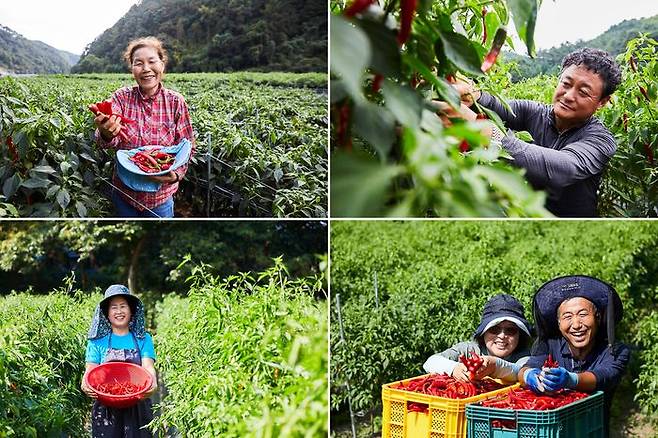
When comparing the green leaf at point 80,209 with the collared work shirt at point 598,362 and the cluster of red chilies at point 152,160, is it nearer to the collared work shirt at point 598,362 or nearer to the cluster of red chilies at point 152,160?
the cluster of red chilies at point 152,160

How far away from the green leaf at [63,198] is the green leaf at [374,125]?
1.61 metres

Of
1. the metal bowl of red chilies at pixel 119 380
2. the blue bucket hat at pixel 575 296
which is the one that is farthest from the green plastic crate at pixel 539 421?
the metal bowl of red chilies at pixel 119 380

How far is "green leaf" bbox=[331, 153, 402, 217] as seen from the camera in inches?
32.0

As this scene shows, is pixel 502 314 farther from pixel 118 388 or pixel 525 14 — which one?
pixel 525 14

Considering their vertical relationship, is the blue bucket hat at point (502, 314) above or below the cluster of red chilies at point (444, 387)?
above

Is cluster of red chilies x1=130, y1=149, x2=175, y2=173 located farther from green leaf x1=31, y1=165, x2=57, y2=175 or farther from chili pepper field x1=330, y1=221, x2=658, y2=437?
chili pepper field x1=330, y1=221, x2=658, y2=437

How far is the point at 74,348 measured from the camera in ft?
9.46

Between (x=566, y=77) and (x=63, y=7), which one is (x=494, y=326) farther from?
(x=63, y=7)

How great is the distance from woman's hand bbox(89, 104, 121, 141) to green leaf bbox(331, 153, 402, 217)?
1.58 m

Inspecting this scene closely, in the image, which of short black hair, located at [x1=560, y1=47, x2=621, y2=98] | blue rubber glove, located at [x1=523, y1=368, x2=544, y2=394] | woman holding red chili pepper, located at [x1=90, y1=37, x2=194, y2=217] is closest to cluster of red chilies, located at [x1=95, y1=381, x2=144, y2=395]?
woman holding red chili pepper, located at [x1=90, y1=37, x2=194, y2=217]

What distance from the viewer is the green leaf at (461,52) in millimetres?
980

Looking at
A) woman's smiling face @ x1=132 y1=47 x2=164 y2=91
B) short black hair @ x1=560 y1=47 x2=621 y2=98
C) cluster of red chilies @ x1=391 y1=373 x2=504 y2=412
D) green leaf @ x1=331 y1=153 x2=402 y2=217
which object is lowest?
cluster of red chilies @ x1=391 y1=373 x2=504 y2=412

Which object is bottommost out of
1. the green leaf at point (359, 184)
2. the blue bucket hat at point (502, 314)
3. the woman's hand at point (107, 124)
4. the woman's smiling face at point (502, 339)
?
the woman's smiling face at point (502, 339)

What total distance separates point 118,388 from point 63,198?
618 millimetres
